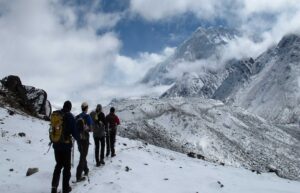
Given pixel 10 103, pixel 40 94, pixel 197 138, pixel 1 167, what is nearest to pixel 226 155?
pixel 197 138

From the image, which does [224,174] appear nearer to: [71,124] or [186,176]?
[186,176]

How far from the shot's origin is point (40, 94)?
65000 millimetres

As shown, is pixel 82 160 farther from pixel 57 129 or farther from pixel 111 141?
pixel 111 141

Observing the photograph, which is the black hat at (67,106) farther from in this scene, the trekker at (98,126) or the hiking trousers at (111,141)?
the hiking trousers at (111,141)

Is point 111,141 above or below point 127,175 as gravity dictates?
above

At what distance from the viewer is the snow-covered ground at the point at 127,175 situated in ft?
63.1

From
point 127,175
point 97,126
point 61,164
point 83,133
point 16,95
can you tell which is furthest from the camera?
point 16,95

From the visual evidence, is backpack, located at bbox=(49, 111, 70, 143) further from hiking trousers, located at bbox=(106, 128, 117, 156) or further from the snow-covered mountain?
the snow-covered mountain

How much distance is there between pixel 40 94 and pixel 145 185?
154 ft

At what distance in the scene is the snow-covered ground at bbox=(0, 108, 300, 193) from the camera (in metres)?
19.2

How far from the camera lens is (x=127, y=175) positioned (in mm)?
22234

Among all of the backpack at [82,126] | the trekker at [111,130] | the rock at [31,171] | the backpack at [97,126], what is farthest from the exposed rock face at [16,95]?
the backpack at [82,126]

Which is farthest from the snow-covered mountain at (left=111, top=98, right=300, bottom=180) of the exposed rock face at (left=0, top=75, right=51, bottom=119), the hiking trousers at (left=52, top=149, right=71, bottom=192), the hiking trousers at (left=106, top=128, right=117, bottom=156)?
the hiking trousers at (left=52, top=149, right=71, bottom=192)

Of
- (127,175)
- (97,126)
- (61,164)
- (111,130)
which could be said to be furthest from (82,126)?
(111,130)
